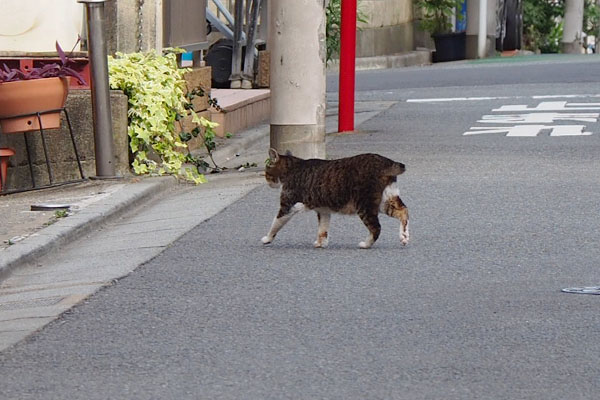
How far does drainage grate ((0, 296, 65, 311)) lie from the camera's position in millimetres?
7344

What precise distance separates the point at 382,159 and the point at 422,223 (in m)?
1.23

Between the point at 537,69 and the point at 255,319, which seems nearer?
the point at 255,319

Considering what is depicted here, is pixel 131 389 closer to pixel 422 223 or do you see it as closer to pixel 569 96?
pixel 422 223

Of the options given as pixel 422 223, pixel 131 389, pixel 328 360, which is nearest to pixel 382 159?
pixel 422 223

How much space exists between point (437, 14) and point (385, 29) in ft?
11.9

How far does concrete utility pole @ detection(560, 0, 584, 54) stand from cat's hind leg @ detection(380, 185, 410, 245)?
31.3 meters

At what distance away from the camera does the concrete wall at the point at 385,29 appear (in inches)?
1234

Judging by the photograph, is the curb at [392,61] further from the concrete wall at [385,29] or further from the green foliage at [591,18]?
the green foliage at [591,18]

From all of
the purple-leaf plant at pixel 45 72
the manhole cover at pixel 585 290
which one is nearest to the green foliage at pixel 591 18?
the purple-leaf plant at pixel 45 72

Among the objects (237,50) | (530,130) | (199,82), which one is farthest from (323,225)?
(237,50)

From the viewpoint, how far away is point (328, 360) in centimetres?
596

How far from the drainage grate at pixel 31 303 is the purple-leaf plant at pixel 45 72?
13.4 feet

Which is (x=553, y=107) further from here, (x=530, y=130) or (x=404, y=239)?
(x=404, y=239)

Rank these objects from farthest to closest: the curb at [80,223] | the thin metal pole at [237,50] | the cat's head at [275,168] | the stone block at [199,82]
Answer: the thin metal pole at [237,50], the stone block at [199,82], the cat's head at [275,168], the curb at [80,223]
